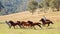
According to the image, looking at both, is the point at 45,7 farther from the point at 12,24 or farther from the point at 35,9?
the point at 12,24

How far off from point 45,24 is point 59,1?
49.0 metres

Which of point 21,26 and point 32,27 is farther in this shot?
point 21,26

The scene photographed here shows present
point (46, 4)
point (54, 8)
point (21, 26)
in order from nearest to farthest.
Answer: point (21, 26) → point (54, 8) → point (46, 4)

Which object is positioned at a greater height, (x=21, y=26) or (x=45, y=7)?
(x=21, y=26)

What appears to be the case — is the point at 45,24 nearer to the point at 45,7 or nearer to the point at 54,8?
the point at 54,8

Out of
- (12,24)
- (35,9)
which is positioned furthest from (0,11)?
(12,24)

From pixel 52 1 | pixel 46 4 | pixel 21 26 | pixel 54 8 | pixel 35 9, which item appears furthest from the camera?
pixel 35 9

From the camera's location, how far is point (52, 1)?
7781cm

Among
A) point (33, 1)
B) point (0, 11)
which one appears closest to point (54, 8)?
point (33, 1)

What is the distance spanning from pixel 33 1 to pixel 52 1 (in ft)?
54.5

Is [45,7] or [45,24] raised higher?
[45,24]

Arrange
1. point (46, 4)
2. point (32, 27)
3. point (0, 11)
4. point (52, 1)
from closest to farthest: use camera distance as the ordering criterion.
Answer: point (32, 27) → point (52, 1) → point (46, 4) → point (0, 11)

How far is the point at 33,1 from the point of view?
93.2 metres

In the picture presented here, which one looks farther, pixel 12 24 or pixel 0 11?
pixel 0 11
